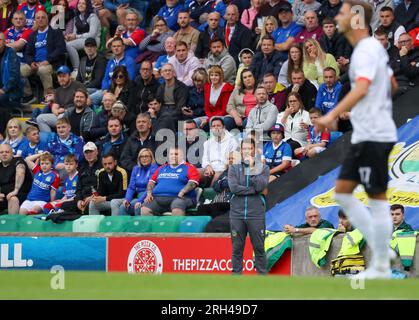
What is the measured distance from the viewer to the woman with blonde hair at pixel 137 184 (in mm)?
17359

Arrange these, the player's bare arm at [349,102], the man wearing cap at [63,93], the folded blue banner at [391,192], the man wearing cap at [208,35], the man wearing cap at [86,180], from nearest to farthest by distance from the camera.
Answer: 1. the player's bare arm at [349,102]
2. the folded blue banner at [391,192]
3. the man wearing cap at [86,180]
4. the man wearing cap at [208,35]
5. the man wearing cap at [63,93]

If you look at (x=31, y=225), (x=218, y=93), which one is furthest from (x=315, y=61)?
(x=31, y=225)

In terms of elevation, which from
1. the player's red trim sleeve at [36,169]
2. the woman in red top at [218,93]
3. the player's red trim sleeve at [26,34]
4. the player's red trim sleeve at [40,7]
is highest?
the player's red trim sleeve at [40,7]

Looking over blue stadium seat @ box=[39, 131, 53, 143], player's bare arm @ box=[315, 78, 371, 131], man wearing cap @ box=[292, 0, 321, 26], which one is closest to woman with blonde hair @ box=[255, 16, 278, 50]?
man wearing cap @ box=[292, 0, 321, 26]

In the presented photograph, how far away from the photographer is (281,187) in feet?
54.9

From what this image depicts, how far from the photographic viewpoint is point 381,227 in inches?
335

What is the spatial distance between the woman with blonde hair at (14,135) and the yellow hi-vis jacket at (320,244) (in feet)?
22.8

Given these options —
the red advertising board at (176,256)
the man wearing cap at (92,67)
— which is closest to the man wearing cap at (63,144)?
the man wearing cap at (92,67)

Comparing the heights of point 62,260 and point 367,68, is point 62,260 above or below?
below

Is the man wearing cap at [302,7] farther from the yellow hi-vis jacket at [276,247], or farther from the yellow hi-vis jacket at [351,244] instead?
the yellow hi-vis jacket at [351,244]
